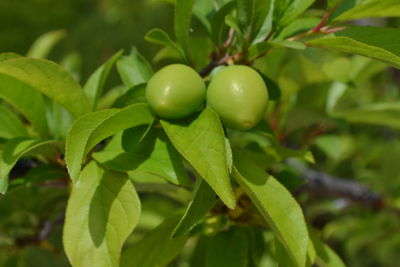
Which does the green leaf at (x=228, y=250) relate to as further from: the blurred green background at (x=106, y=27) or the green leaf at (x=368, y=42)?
the blurred green background at (x=106, y=27)

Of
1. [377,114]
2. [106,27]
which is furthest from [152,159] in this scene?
[106,27]

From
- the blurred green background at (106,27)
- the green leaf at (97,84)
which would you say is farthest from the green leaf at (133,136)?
the blurred green background at (106,27)

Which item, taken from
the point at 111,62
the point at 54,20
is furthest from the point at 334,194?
the point at 54,20

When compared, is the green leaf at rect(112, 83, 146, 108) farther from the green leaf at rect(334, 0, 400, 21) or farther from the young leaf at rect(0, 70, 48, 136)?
the green leaf at rect(334, 0, 400, 21)

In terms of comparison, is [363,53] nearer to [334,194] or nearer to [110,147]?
[110,147]

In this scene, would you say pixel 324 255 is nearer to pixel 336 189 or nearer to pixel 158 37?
pixel 158 37

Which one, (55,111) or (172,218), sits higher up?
(55,111)
